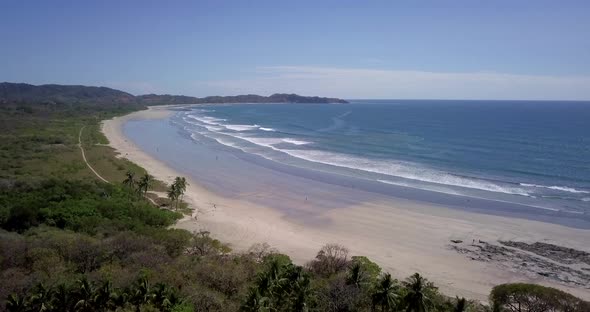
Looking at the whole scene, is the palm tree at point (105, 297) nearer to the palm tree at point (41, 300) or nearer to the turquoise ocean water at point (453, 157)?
the palm tree at point (41, 300)

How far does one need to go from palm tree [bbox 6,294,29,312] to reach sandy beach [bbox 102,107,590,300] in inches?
690

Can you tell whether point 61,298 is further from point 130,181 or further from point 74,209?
point 130,181

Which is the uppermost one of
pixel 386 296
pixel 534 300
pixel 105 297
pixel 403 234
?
pixel 386 296

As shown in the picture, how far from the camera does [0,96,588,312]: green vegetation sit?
63.2 ft

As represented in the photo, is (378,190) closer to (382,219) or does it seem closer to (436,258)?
(382,219)

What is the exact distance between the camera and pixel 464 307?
19.0 metres

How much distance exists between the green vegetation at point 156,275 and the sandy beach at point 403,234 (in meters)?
2.76

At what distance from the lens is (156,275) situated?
22375 millimetres

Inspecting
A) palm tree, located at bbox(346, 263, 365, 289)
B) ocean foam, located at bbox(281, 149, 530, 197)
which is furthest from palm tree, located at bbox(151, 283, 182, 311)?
ocean foam, located at bbox(281, 149, 530, 197)

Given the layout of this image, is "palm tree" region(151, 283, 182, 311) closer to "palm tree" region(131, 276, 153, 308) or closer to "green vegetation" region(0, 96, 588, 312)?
"green vegetation" region(0, 96, 588, 312)

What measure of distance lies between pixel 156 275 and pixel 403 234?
923 inches

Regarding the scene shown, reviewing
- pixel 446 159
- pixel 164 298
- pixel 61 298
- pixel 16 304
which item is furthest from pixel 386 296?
pixel 446 159

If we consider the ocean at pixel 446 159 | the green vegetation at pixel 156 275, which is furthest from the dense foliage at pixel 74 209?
the ocean at pixel 446 159

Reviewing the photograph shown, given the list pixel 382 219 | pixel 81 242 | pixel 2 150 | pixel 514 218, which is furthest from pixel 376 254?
pixel 2 150
